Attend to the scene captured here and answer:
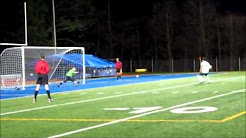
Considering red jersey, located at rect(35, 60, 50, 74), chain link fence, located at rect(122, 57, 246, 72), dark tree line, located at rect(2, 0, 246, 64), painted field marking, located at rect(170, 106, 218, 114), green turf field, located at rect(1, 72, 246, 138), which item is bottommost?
green turf field, located at rect(1, 72, 246, 138)

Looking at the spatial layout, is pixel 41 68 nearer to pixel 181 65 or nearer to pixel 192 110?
pixel 192 110

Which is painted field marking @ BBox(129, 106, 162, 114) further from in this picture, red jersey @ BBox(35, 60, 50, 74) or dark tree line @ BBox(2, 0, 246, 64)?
dark tree line @ BBox(2, 0, 246, 64)

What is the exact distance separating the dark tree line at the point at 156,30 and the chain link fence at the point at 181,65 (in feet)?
7.83

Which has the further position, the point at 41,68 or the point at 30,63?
the point at 30,63

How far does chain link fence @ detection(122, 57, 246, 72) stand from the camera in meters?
64.4

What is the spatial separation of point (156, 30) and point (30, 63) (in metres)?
42.7

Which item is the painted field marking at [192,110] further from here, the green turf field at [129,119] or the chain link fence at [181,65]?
the chain link fence at [181,65]

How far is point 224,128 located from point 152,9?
6480 centimetres

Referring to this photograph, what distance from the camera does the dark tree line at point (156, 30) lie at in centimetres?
6228

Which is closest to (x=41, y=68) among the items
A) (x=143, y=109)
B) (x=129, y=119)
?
(x=143, y=109)

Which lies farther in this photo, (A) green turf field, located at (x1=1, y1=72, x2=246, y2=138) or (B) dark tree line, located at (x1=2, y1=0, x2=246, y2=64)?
(B) dark tree line, located at (x1=2, y1=0, x2=246, y2=64)

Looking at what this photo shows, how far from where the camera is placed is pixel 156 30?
72.7 m

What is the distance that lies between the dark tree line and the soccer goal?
25789mm

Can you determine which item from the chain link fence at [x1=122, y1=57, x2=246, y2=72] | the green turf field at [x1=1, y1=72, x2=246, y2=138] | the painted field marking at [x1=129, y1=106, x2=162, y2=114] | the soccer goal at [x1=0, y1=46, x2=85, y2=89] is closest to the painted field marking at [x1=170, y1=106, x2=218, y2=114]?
the green turf field at [x1=1, y1=72, x2=246, y2=138]
